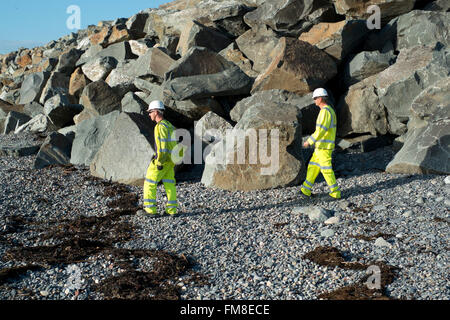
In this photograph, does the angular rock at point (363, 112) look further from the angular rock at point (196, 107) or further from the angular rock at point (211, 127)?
the angular rock at point (196, 107)

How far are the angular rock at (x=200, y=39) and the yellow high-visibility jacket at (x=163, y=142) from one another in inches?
404

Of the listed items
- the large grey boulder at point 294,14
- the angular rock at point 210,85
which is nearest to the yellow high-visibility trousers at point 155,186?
the angular rock at point 210,85

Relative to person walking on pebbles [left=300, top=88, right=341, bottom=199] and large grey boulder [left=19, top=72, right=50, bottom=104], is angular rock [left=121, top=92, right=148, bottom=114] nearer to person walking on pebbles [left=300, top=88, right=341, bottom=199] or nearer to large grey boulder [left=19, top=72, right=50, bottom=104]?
person walking on pebbles [left=300, top=88, right=341, bottom=199]

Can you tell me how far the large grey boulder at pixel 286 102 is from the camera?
13.8 meters

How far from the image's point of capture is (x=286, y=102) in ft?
45.2

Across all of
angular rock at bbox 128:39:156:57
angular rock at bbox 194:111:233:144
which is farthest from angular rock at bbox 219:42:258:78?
angular rock at bbox 128:39:156:57

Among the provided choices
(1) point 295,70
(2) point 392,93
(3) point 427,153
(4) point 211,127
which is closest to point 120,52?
(4) point 211,127

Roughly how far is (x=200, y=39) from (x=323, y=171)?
11345 mm

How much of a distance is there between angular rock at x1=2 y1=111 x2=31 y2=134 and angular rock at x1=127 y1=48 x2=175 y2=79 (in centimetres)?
860

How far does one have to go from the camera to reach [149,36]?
82.2ft

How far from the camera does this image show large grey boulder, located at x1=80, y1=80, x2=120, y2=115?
17438mm

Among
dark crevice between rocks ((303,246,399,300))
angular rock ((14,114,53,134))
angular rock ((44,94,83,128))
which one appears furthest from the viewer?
angular rock ((14,114,53,134))
